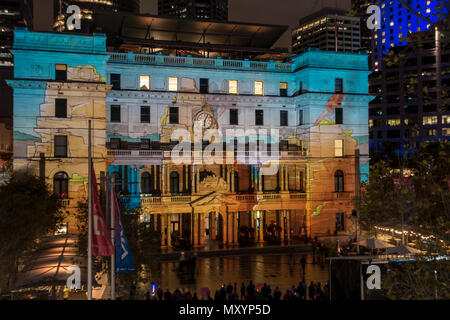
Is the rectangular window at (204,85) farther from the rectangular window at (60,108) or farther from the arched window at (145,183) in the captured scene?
the rectangular window at (60,108)

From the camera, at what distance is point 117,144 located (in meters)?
49.0

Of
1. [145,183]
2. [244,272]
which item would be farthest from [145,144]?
[244,272]

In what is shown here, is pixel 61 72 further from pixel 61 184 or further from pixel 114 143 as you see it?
pixel 61 184

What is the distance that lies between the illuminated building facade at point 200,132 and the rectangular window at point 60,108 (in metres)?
0.09

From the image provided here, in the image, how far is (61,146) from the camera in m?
44.7

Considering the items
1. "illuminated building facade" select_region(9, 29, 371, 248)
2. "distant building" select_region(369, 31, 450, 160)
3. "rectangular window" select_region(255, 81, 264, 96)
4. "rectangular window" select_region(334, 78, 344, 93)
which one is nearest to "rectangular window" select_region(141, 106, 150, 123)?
"illuminated building facade" select_region(9, 29, 371, 248)

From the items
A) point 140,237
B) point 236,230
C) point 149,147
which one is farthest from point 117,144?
point 140,237

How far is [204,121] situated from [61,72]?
50.3ft

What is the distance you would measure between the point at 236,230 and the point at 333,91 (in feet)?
62.5

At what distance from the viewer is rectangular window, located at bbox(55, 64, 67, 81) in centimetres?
4466

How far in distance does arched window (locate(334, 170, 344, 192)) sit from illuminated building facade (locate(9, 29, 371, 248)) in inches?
6.4

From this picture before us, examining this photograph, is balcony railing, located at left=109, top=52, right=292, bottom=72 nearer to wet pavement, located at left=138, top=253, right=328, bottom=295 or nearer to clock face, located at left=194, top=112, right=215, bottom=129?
clock face, located at left=194, top=112, right=215, bottom=129

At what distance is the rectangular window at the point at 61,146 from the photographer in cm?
4450

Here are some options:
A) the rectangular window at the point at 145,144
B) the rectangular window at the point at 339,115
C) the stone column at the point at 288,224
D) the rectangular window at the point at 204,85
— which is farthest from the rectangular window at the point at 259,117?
the rectangular window at the point at 145,144
